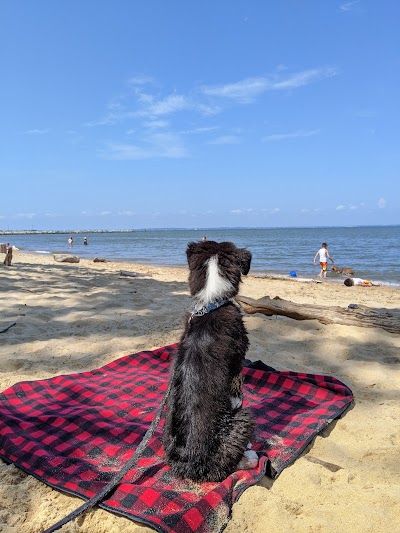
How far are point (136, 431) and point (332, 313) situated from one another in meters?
4.41

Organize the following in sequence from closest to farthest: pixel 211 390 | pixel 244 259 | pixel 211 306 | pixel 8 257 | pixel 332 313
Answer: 1. pixel 211 390
2. pixel 211 306
3. pixel 244 259
4. pixel 332 313
5. pixel 8 257

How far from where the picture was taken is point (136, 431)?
329cm

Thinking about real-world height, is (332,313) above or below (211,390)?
below

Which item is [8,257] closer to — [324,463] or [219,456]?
[219,456]

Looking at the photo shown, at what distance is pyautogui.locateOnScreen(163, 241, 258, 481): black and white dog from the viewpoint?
2.53 m

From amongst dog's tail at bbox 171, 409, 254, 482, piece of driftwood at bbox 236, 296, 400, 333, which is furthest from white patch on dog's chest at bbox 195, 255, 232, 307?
piece of driftwood at bbox 236, 296, 400, 333

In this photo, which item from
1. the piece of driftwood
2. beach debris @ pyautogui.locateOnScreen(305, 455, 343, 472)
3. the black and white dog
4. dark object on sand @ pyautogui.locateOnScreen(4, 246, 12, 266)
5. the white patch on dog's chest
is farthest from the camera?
dark object on sand @ pyautogui.locateOnScreen(4, 246, 12, 266)

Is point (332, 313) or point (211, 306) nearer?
point (211, 306)

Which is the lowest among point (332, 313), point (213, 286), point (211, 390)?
point (332, 313)

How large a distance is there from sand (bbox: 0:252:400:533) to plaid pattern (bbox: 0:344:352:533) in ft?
0.34

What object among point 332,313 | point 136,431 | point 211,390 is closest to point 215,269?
point 211,390

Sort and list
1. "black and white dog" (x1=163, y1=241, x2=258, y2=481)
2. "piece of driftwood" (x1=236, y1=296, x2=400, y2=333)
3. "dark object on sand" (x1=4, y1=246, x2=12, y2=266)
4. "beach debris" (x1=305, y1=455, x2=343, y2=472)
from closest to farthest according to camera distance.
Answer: "black and white dog" (x1=163, y1=241, x2=258, y2=481), "beach debris" (x1=305, y1=455, x2=343, y2=472), "piece of driftwood" (x1=236, y1=296, x2=400, y2=333), "dark object on sand" (x1=4, y1=246, x2=12, y2=266)

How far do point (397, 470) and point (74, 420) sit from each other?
8.71 feet

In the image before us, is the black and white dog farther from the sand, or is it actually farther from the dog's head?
the sand
